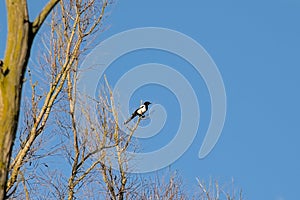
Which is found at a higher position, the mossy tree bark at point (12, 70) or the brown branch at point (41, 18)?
the brown branch at point (41, 18)

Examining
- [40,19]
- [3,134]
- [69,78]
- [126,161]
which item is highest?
[69,78]

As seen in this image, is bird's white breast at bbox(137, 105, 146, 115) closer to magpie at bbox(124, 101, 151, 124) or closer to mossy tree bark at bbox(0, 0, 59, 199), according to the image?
magpie at bbox(124, 101, 151, 124)

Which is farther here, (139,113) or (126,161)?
(126,161)

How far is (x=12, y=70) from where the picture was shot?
3.24 metres

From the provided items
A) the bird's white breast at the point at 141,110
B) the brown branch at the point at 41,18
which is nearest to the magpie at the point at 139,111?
the bird's white breast at the point at 141,110

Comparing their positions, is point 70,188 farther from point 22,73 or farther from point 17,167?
point 22,73

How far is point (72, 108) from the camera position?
38.5ft

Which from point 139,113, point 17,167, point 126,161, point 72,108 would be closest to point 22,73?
point 17,167

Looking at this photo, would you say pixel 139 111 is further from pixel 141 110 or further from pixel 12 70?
pixel 12 70

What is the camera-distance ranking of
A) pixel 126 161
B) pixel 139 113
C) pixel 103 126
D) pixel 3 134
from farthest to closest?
pixel 126 161
pixel 103 126
pixel 139 113
pixel 3 134

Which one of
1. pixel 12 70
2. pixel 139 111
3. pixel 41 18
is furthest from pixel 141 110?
pixel 12 70

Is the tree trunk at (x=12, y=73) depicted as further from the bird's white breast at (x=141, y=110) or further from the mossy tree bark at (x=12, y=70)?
the bird's white breast at (x=141, y=110)

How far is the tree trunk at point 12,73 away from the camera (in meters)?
3.13

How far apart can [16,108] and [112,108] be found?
8.78 m
